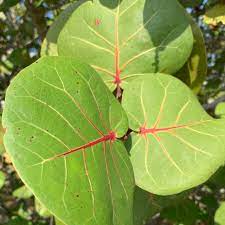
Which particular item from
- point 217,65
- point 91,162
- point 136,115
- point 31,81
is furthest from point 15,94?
point 217,65

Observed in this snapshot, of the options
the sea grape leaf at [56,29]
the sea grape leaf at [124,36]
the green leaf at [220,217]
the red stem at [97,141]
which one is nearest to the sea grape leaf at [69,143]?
the red stem at [97,141]

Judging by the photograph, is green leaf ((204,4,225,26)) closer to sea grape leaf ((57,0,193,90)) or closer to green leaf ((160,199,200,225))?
sea grape leaf ((57,0,193,90))

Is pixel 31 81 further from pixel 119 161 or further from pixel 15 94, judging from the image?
pixel 119 161

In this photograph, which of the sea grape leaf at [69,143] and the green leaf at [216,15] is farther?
the green leaf at [216,15]

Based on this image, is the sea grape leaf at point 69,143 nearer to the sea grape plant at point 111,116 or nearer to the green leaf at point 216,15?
the sea grape plant at point 111,116

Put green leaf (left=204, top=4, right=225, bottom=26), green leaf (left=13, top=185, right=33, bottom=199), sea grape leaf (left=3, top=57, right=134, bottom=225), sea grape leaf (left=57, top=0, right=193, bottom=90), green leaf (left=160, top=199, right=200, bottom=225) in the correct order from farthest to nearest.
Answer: green leaf (left=13, top=185, right=33, bottom=199), green leaf (left=160, top=199, right=200, bottom=225), green leaf (left=204, top=4, right=225, bottom=26), sea grape leaf (left=57, top=0, right=193, bottom=90), sea grape leaf (left=3, top=57, right=134, bottom=225)

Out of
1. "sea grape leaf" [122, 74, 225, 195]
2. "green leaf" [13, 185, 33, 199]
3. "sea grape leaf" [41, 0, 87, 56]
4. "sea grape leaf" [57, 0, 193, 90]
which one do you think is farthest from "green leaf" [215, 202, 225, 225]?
"green leaf" [13, 185, 33, 199]
